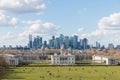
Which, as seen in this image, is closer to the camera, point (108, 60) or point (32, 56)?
point (108, 60)

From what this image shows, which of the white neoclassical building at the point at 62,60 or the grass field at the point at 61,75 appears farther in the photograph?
the white neoclassical building at the point at 62,60

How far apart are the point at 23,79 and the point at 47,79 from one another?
334 cm

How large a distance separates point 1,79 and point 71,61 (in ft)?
237

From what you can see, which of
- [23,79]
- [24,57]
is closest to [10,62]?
[24,57]

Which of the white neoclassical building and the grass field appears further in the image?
the white neoclassical building

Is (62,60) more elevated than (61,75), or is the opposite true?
(62,60)

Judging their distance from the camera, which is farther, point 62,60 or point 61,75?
point 62,60

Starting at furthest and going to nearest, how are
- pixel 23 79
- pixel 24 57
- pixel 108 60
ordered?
1. pixel 24 57
2. pixel 108 60
3. pixel 23 79

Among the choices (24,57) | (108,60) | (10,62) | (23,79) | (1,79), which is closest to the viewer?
(1,79)

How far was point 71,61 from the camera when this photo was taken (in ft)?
397

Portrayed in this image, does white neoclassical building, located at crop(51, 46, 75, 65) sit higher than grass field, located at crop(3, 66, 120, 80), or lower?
higher

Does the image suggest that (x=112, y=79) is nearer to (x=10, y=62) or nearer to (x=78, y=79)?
(x=78, y=79)

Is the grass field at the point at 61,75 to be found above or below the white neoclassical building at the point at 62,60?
below

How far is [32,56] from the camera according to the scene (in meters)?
153
